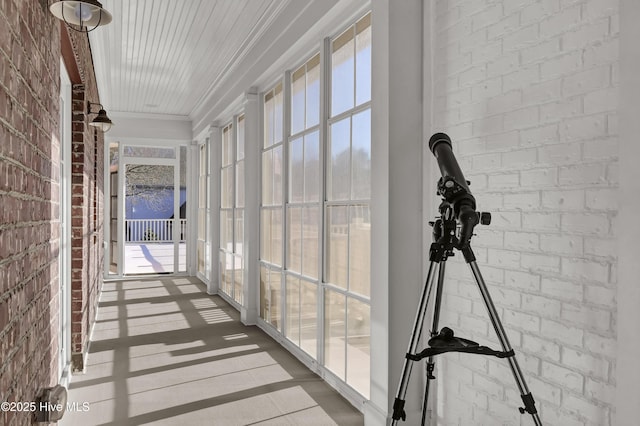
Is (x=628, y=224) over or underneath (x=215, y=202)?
underneath

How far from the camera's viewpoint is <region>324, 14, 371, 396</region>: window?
11.0ft

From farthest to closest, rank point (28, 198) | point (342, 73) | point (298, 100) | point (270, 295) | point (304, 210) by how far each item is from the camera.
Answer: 1. point (270, 295)
2. point (298, 100)
3. point (304, 210)
4. point (342, 73)
5. point (28, 198)

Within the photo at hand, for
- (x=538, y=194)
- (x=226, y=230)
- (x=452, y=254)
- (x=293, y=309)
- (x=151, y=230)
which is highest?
(x=538, y=194)

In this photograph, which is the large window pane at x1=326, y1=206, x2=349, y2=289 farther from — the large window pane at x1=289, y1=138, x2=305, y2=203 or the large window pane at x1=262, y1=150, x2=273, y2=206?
the large window pane at x1=262, y1=150, x2=273, y2=206

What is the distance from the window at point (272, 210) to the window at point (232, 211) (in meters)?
1.00

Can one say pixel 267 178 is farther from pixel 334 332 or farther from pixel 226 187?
pixel 226 187

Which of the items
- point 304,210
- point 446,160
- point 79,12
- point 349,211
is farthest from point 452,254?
point 304,210

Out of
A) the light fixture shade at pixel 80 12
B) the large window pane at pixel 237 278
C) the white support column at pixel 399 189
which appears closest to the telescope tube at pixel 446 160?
the white support column at pixel 399 189

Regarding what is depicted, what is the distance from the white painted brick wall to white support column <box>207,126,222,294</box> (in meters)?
5.99

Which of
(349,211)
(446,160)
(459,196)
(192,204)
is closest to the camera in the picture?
(459,196)

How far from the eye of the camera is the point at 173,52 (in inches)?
233

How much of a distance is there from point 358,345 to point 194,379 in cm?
138

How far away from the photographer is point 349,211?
11.8ft

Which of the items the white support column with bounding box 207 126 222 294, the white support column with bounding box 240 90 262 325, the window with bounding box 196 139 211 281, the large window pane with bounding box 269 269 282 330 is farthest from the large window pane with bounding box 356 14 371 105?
the window with bounding box 196 139 211 281
